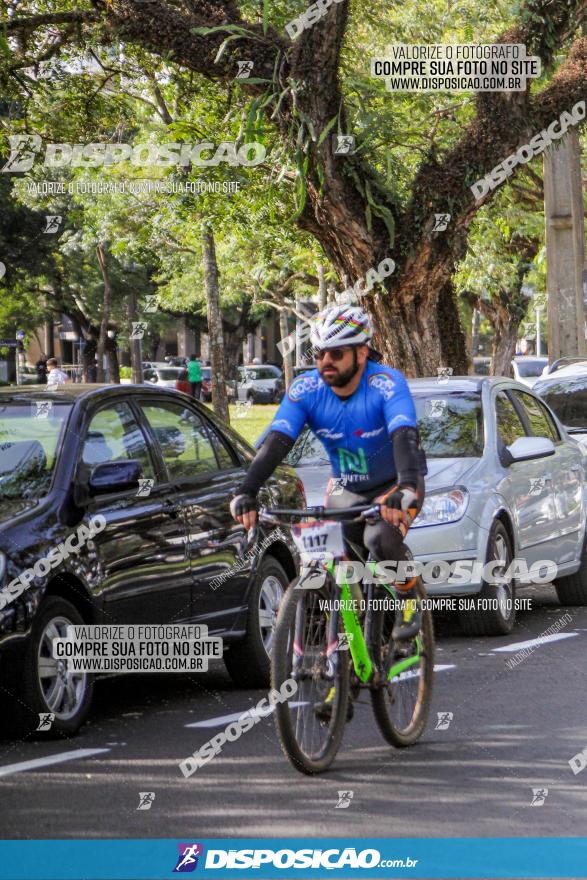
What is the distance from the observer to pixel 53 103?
768 inches

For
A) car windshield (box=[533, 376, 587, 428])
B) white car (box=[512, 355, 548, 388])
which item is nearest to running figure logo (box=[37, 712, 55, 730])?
car windshield (box=[533, 376, 587, 428])

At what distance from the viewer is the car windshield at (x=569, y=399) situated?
48.4 feet

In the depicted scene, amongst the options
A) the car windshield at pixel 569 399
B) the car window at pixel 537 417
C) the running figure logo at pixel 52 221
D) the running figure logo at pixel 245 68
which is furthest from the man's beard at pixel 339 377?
the running figure logo at pixel 52 221

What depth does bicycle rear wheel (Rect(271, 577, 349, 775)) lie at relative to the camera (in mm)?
5785

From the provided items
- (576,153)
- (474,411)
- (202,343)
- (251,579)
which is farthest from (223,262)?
(202,343)

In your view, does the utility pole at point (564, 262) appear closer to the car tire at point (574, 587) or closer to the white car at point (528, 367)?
the car tire at point (574, 587)

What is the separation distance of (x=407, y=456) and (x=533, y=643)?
3.88m

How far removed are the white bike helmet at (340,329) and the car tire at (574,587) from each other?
5.55m

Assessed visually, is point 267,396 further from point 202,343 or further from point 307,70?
point 307,70

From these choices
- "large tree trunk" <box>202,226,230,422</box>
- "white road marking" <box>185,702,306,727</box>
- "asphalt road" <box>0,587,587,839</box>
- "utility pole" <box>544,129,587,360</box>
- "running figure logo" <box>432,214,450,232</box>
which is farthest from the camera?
"large tree trunk" <box>202,226,230,422</box>

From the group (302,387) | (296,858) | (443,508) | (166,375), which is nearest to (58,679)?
(302,387)

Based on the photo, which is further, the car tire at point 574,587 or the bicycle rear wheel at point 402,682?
the car tire at point 574,587

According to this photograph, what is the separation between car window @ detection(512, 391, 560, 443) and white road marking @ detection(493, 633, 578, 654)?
1.95m

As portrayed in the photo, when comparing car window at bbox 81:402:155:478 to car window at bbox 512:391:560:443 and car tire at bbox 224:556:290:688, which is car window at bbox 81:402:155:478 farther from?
car window at bbox 512:391:560:443
